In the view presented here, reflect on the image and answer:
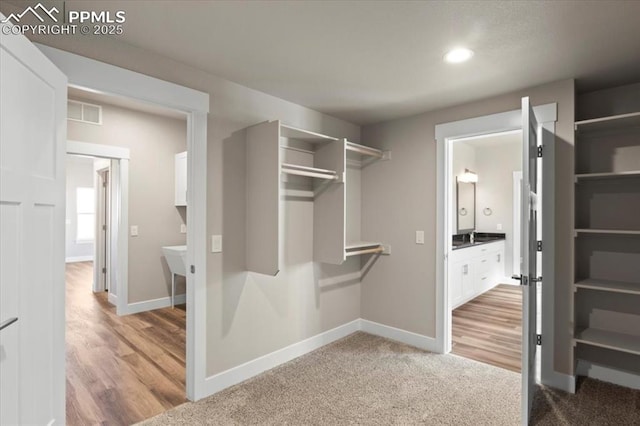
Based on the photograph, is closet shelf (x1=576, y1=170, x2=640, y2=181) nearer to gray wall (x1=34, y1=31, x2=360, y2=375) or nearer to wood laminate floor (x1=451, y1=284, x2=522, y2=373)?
wood laminate floor (x1=451, y1=284, x2=522, y2=373)

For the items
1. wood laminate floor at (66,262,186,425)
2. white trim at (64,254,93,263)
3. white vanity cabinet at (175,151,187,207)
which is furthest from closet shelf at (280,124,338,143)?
white trim at (64,254,93,263)

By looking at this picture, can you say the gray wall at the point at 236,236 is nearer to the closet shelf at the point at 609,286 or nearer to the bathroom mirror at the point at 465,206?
the closet shelf at the point at 609,286

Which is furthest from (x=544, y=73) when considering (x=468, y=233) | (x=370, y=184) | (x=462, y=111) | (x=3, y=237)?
(x=468, y=233)

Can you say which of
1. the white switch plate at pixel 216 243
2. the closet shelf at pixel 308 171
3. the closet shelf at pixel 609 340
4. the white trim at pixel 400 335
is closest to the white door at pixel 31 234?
the white switch plate at pixel 216 243

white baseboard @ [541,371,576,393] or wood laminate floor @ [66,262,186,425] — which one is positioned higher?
white baseboard @ [541,371,576,393]

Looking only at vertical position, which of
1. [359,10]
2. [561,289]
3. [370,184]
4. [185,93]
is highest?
[359,10]

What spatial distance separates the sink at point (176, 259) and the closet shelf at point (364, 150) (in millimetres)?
2530

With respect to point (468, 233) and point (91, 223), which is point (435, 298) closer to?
point (468, 233)

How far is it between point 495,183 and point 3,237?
6.99 m

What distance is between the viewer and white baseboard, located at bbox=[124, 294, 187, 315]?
15.1 feet

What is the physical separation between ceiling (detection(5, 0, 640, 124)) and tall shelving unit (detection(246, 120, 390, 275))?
48cm

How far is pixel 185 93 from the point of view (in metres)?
2.45

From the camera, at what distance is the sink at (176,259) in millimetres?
4481

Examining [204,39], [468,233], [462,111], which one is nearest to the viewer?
[204,39]
